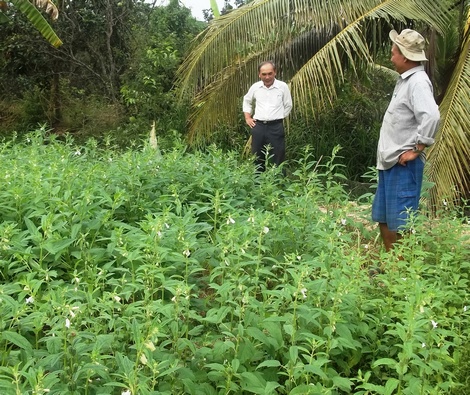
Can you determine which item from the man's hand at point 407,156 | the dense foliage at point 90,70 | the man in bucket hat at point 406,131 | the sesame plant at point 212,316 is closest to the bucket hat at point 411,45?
the man in bucket hat at point 406,131

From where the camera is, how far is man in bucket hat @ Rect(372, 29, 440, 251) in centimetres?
404

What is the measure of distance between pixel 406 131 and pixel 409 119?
0.28 ft

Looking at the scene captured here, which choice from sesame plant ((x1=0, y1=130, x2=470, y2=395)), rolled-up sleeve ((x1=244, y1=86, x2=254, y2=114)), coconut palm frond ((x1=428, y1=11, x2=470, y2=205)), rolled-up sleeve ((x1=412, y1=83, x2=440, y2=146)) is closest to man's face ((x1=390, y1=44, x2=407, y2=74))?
rolled-up sleeve ((x1=412, y1=83, x2=440, y2=146))

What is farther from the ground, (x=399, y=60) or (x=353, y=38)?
(x=353, y=38)

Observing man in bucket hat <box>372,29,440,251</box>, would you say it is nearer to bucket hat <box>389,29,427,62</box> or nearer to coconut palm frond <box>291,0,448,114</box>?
bucket hat <box>389,29,427,62</box>

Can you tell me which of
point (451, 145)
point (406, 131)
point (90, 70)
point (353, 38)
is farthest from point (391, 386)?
point (90, 70)

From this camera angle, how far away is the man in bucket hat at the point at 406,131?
4043mm

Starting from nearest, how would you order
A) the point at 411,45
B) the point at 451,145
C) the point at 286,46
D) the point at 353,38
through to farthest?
the point at 411,45 < the point at 451,145 < the point at 353,38 < the point at 286,46

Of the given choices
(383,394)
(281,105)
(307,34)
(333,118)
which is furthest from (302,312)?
(333,118)

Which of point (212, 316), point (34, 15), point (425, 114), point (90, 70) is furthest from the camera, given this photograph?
point (90, 70)

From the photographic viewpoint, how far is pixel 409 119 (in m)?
4.19

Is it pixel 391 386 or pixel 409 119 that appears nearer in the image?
pixel 391 386

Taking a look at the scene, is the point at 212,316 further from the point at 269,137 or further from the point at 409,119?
the point at 269,137

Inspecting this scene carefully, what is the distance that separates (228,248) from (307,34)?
577 centimetres
